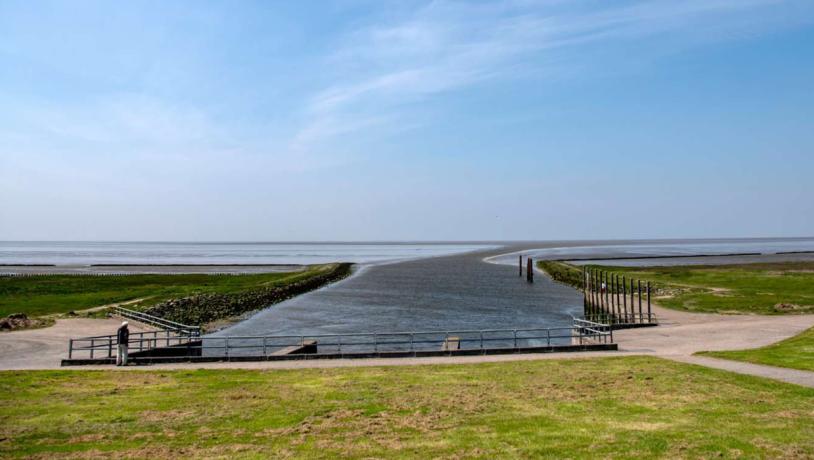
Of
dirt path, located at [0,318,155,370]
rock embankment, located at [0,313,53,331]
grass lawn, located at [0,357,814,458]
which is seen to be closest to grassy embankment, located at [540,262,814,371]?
grass lawn, located at [0,357,814,458]

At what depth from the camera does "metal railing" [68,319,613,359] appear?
2989 centimetres

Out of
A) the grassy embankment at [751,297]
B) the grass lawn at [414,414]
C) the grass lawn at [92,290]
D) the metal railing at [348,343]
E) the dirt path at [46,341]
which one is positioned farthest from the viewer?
the grass lawn at [92,290]

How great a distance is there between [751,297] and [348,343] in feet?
145

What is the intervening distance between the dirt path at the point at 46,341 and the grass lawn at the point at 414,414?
16.7 feet

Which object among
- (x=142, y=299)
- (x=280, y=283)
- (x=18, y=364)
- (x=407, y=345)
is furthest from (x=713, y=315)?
(x=280, y=283)

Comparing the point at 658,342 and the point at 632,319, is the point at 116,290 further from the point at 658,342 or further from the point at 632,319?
the point at 658,342

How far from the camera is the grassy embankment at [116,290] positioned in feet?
194

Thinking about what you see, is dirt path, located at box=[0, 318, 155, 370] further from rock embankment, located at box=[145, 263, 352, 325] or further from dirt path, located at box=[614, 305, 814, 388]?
dirt path, located at box=[614, 305, 814, 388]

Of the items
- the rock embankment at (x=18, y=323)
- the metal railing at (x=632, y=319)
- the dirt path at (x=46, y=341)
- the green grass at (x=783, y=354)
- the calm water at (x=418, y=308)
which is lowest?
the calm water at (x=418, y=308)

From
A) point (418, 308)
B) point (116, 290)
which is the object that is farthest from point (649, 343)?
point (116, 290)

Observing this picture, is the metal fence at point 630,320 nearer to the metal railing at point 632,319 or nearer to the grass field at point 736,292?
the metal railing at point 632,319

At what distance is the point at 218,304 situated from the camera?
6544 cm

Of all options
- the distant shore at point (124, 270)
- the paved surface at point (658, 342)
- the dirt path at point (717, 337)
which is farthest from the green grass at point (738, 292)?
the distant shore at point (124, 270)

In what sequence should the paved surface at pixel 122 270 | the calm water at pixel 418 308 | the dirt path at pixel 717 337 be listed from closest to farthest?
the dirt path at pixel 717 337 < the calm water at pixel 418 308 < the paved surface at pixel 122 270
